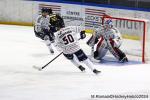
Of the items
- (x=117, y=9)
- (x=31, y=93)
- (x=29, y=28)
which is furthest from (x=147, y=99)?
(x=29, y=28)

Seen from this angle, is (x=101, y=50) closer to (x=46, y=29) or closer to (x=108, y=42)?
(x=108, y=42)

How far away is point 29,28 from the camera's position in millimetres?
15242

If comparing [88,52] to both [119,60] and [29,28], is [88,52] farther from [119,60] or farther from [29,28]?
[29,28]

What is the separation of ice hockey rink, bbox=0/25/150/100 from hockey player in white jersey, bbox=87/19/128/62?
168mm

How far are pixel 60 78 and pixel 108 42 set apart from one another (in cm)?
188

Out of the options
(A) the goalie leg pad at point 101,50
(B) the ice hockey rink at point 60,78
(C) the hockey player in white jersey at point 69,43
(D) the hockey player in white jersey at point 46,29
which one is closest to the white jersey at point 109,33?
(A) the goalie leg pad at point 101,50

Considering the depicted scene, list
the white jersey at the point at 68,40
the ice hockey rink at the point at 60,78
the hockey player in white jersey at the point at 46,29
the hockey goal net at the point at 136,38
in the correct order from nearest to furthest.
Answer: the ice hockey rink at the point at 60,78 < the white jersey at the point at 68,40 < the hockey goal net at the point at 136,38 < the hockey player in white jersey at the point at 46,29

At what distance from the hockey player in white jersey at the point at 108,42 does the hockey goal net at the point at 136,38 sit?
45cm

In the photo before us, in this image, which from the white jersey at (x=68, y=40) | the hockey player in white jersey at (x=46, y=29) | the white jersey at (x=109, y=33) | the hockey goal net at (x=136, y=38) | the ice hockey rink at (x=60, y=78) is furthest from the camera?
the hockey player in white jersey at (x=46, y=29)

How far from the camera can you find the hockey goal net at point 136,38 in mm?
10719

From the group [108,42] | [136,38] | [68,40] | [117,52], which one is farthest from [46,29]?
[68,40]

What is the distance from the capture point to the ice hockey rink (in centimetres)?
798

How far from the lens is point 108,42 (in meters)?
10.6

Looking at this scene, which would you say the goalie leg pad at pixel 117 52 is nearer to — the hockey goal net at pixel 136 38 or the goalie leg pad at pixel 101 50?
the goalie leg pad at pixel 101 50
